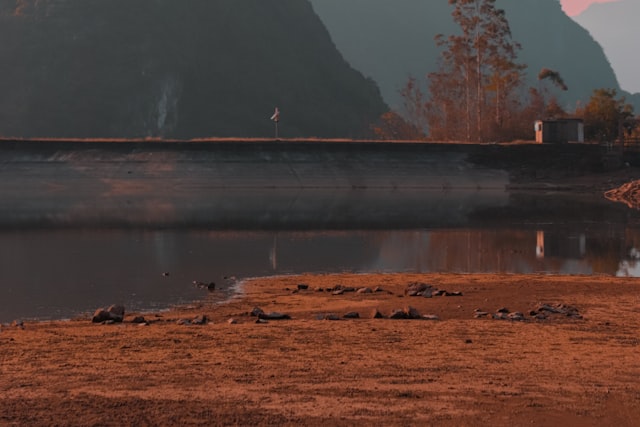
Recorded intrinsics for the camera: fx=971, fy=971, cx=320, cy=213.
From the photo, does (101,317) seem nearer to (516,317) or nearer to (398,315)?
(398,315)

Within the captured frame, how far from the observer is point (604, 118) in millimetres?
95875

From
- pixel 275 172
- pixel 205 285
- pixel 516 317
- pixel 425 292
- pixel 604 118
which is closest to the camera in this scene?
pixel 516 317

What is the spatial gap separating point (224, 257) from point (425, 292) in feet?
33.2

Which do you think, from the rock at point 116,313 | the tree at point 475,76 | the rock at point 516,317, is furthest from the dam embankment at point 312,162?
the rock at point 516,317

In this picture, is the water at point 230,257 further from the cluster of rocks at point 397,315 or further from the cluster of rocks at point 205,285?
the cluster of rocks at point 397,315

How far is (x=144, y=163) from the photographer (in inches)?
2896

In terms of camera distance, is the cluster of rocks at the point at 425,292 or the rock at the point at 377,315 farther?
the cluster of rocks at the point at 425,292

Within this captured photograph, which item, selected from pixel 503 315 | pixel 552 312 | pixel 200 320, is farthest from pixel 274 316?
pixel 552 312

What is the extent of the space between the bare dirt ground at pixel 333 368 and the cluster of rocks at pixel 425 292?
49.9 inches

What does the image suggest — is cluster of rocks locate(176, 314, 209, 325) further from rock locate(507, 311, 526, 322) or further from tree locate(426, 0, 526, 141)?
tree locate(426, 0, 526, 141)

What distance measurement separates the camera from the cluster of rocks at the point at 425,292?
62.7ft


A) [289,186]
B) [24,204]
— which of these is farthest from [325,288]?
[289,186]

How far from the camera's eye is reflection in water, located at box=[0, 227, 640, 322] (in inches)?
806

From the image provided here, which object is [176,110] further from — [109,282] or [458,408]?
[458,408]
